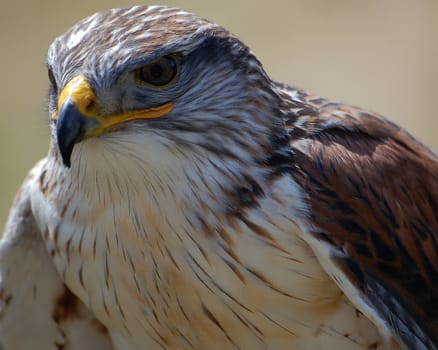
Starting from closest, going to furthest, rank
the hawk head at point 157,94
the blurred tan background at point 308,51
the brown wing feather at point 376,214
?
1. the hawk head at point 157,94
2. the brown wing feather at point 376,214
3. the blurred tan background at point 308,51

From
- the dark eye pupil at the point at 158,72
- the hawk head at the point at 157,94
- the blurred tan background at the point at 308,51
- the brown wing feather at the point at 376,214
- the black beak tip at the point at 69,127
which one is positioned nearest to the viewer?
the black beak tip at the point at 69,127

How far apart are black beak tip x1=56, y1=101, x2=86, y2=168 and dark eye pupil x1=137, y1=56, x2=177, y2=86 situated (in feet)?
0.99

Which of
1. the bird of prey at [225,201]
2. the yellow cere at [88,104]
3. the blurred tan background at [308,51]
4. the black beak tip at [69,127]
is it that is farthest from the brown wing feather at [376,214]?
the blurred tan background at [308,51]

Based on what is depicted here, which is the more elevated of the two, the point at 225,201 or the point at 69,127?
the point at 69,127

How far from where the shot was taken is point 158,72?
4.66m

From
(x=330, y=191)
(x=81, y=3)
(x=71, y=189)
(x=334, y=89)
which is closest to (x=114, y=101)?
(x=71, y=189)

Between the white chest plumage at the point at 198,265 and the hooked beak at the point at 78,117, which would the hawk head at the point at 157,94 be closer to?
the hooked beak at the point at 78,117

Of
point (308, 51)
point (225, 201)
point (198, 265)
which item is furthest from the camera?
point (308, 51)

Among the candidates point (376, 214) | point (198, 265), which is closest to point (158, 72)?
point (198, 265)

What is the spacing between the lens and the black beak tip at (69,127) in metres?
4.42

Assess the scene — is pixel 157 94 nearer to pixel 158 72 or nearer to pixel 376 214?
pixel 158 72

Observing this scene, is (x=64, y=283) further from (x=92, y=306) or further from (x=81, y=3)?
(x=81, y=3)

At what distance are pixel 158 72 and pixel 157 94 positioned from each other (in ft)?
0.25

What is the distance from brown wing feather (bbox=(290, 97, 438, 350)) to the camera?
482 cm
